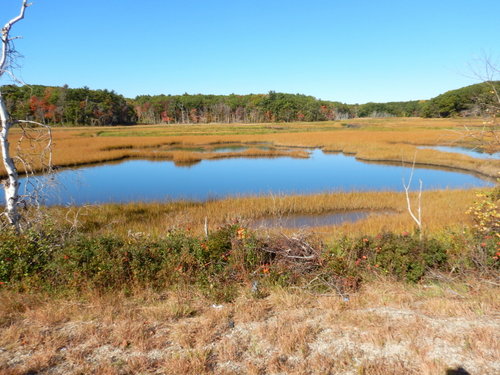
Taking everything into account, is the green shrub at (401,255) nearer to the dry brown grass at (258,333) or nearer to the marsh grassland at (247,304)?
the marsh grassland at (247,304)

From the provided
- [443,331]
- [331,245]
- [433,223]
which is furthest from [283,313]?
[433,223]

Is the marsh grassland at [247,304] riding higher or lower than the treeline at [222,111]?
lower

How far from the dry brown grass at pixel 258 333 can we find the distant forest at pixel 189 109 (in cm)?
7303

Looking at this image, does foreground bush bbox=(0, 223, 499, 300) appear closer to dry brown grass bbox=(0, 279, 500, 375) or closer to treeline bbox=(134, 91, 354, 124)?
dry brown grass bbox=(0, 279, 500, 375)

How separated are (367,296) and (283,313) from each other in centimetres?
144

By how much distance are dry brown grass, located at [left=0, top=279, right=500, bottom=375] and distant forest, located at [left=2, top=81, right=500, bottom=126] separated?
73032 mm

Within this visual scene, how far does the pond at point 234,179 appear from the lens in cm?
1811

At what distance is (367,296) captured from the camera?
4.99 m

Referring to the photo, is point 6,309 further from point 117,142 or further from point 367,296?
point 117,142

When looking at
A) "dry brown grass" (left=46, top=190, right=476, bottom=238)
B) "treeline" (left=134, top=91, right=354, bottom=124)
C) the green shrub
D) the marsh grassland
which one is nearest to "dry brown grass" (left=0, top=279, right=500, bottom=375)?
A: the marsh grassland

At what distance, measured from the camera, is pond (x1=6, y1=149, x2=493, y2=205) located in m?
18.1

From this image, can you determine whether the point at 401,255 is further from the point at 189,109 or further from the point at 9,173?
the point at 189,109

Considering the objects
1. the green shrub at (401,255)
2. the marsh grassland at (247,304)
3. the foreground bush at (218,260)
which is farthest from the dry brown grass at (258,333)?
the green shrub at (401,255)

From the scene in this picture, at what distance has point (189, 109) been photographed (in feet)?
390
